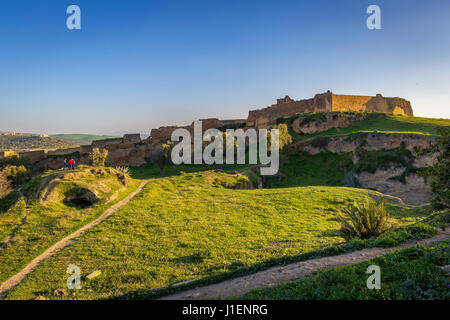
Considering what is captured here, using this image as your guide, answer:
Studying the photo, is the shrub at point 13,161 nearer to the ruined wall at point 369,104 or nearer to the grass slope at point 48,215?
the grass slope at point 48,215

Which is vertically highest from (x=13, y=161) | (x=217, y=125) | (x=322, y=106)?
(x=322, y=106)

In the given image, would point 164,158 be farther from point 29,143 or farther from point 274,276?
point 29,143

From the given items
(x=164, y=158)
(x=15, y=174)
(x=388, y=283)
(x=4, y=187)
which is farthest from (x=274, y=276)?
(x=15, y=174)

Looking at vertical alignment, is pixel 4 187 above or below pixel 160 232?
above

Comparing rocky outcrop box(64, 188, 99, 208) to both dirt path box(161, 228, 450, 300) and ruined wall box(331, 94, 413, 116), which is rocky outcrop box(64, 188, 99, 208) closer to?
dirt path box(161, 228, 450, 300)

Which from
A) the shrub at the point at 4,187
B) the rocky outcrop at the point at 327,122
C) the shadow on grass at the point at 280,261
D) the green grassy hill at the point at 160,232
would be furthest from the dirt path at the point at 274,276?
the rocky outcrop at the point at 327,122

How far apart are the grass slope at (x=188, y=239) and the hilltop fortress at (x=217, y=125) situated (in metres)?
32.5

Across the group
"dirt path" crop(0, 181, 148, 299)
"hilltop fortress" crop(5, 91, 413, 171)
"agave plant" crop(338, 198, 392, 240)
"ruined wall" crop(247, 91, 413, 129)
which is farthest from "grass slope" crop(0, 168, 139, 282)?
"ruined wall" crop(247, 91, 413, 129)

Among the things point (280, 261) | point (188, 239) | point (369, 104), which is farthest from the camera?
point (369, 104)

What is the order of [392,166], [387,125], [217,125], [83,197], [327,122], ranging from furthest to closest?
[217,125], [327,122], [387,125], [392,166], [83,197]

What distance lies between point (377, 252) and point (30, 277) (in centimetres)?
992

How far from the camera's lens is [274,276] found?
587cm

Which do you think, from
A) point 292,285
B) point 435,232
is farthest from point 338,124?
point 292,285

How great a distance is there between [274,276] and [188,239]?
4631 mm
